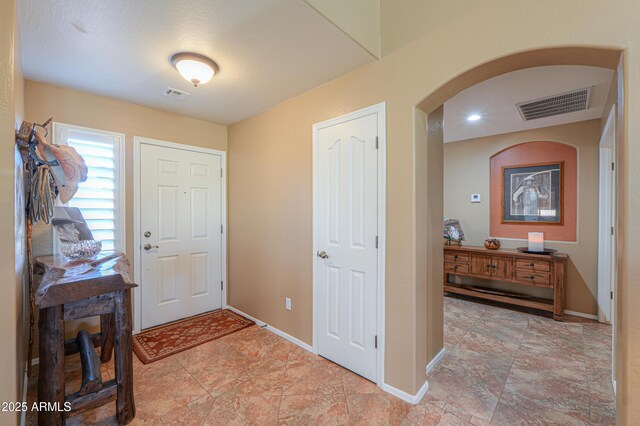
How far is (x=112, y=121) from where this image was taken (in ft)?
9.34

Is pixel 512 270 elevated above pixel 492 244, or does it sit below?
below

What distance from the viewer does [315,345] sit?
2.59m

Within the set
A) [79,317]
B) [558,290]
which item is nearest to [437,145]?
[558,290]

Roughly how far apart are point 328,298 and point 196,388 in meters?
1.22

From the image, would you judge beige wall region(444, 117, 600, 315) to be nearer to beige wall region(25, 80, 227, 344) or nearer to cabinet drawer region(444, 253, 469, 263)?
cabinet drawer region(444, 253, 469, 263)

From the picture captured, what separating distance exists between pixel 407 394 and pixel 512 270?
2.67m

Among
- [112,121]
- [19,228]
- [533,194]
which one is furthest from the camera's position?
[533,194]

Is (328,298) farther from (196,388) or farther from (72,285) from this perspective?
(72,285)

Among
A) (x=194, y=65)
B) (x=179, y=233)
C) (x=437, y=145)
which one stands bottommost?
(x=179, y=233)

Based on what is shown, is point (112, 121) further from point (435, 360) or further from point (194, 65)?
point (435, 360)

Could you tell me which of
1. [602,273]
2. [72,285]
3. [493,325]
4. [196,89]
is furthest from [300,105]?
[602,273]

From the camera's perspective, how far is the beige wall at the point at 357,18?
170 cm

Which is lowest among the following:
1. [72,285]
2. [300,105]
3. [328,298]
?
[328,298]

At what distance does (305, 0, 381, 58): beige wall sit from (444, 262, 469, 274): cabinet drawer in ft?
10.9
